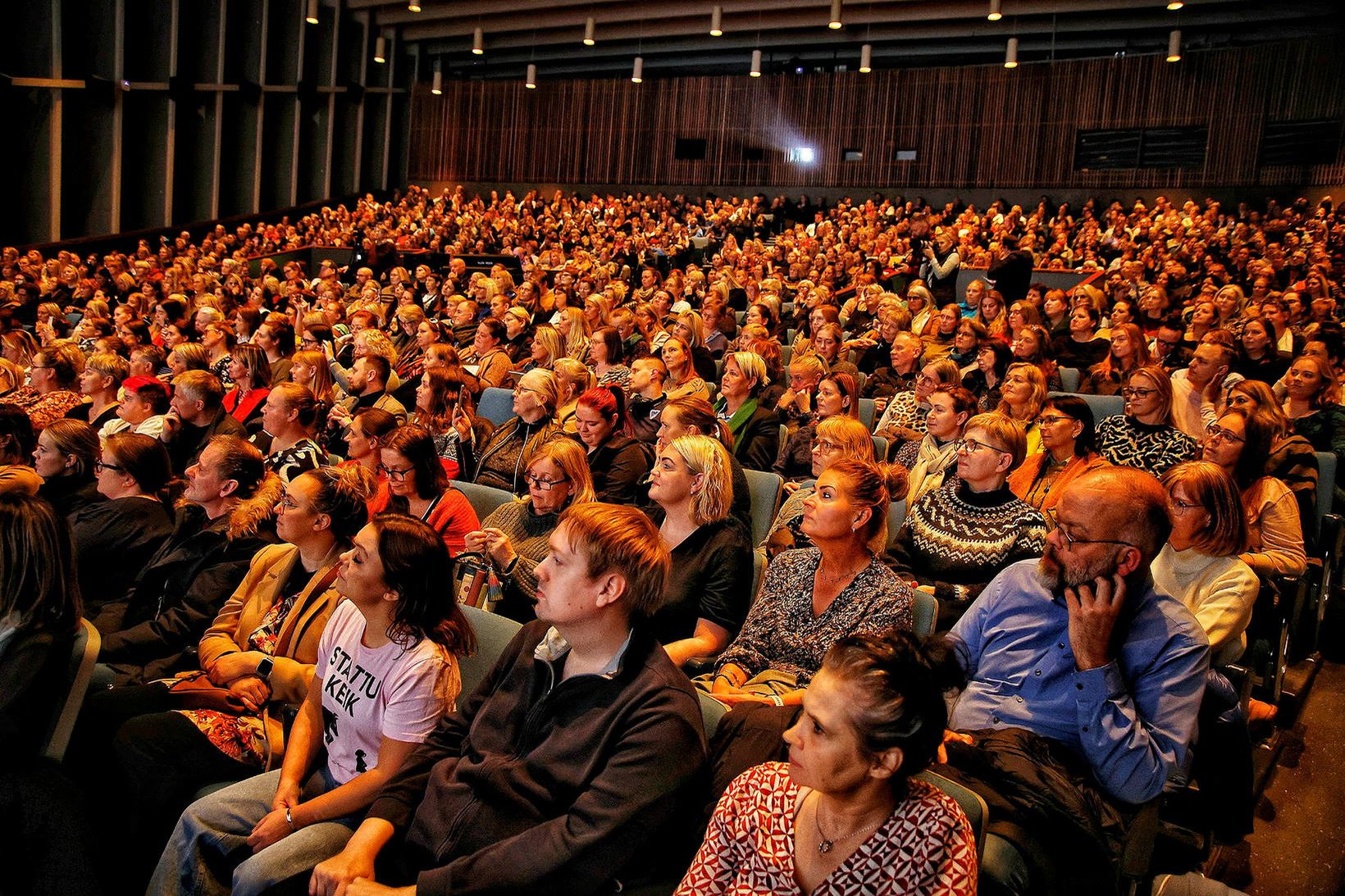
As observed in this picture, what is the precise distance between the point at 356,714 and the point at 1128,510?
59.7 inches

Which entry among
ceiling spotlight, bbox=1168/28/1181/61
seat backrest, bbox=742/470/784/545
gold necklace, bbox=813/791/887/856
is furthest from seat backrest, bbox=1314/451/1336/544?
ceiling spotlight, bbox=1168/28/1181/61

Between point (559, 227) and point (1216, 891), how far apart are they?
13484 millimetres

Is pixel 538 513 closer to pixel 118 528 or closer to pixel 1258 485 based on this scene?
pixel 118 528

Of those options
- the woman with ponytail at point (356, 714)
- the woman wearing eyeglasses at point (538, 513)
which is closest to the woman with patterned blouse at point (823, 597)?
the woman with ponytail at point (356, 714)

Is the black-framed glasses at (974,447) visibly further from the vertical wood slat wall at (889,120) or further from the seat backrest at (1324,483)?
the vertical wood slat wall at (889,120)

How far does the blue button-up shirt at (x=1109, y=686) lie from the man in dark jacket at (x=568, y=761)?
28.2 inches

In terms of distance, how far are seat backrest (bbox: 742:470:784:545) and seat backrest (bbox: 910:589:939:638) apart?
3.28ft

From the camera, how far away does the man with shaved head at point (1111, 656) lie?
1743 mm

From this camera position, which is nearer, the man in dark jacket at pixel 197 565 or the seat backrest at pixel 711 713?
the seat backrest at pixel 711 713

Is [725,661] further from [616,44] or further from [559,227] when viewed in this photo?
[616,44]

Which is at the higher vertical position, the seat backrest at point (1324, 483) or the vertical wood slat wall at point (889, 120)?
the vertical wood slat wall at point (889, 120)

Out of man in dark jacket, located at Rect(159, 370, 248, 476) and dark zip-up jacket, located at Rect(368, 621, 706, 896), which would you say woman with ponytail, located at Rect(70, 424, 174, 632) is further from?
dark zip-up jacket, located at Rect(368, 621, 706, 896)

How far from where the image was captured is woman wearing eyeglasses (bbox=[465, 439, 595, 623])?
9.08ft

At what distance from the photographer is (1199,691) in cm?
179
